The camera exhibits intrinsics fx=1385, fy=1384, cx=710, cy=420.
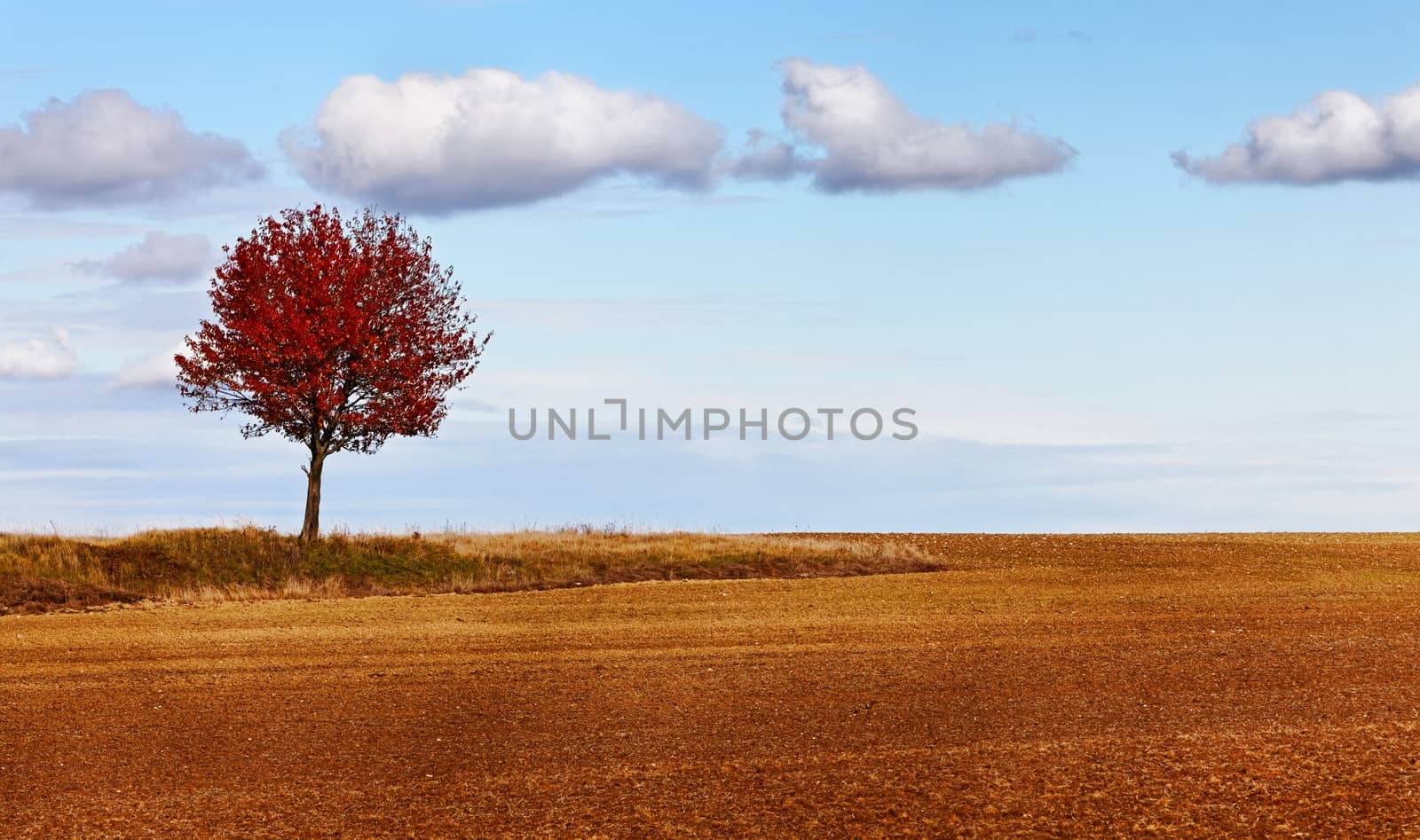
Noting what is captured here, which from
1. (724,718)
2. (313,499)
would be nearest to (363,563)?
(313,499)

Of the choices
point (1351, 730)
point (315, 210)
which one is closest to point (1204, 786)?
point (1351, 730)

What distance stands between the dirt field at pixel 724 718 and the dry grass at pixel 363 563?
317 cm

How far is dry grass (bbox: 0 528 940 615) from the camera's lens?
2625 centimetres

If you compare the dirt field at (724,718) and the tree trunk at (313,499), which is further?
the tree trunk at (313,499)

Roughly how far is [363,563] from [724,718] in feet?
60.6

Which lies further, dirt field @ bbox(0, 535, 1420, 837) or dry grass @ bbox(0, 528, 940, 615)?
dry grass @ bbox(0, 528, 940, 615)

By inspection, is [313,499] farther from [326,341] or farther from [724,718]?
[724,718]

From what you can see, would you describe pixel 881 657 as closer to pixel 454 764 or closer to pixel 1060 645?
pixel 1060 645

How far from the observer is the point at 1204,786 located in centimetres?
995

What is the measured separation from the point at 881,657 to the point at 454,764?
6.78 m

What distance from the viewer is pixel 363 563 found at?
98.3 ft

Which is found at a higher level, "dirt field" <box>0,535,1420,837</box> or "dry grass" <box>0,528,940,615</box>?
"dry grass" <box>0,528,940,615</box>

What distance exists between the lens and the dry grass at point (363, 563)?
26250 mm

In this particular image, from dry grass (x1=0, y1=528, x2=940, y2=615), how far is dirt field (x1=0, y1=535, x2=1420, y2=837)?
317cm
